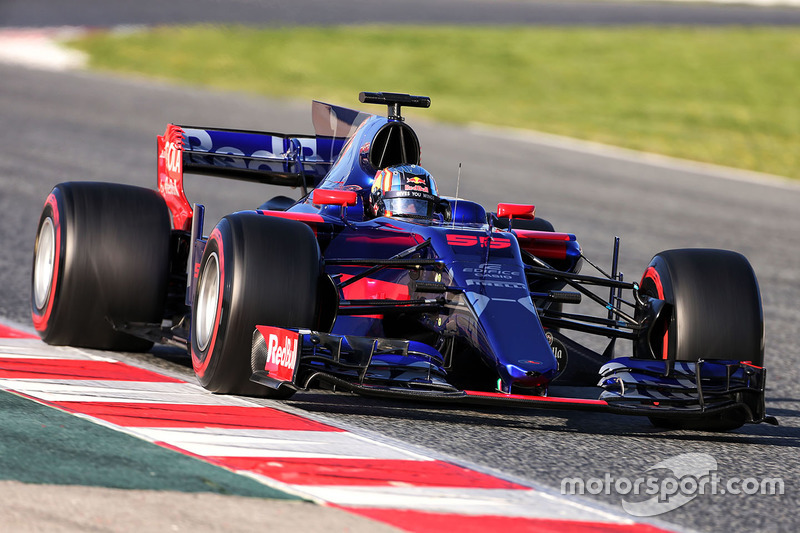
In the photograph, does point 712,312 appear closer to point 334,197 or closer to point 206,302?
point 334,197

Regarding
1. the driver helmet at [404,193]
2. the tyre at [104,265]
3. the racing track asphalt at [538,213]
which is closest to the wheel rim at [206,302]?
the racing track asphalt at [538,213]

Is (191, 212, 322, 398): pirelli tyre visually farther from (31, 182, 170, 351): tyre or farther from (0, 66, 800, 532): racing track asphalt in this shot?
(31, 182, 170, 351): tyre

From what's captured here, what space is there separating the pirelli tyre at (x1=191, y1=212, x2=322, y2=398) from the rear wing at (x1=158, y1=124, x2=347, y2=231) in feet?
7.13

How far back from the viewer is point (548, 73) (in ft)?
106

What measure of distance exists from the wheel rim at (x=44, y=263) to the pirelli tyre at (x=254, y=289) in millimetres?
1859

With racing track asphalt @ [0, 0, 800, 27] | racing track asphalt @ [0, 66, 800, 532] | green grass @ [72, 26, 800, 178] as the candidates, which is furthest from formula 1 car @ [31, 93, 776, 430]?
racing track asphalt @ [0, 0, 800, 27]

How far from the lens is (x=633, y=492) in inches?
201

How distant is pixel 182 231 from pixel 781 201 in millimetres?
13874

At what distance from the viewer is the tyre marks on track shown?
4555 mm

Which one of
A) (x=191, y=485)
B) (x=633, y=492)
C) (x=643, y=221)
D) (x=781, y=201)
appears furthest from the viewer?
(x=781, y=201)

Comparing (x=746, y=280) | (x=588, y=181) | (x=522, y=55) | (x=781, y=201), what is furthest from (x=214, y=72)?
(x=746, y=280)

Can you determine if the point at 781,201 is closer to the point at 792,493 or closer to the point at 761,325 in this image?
the point at 761,325

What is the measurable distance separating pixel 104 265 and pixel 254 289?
1.72 meters

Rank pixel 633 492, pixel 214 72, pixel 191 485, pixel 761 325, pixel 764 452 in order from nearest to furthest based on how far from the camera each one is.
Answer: pixel 191 485 < pixel 633 492 < pixel 764 452 < pixel 761 325 < pixel 214 72
